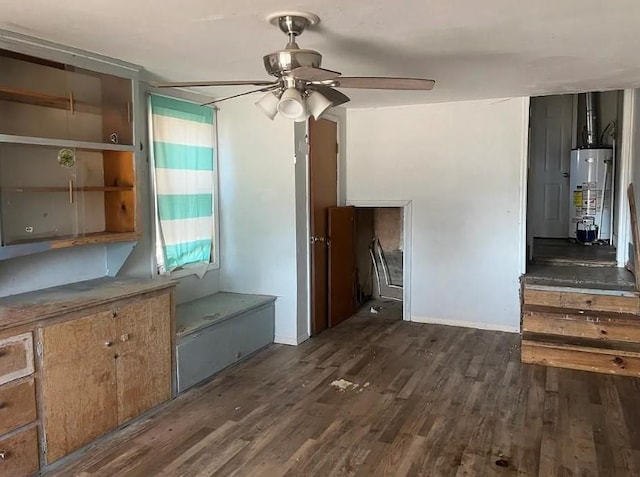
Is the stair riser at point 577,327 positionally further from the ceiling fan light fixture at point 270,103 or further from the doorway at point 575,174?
the ceiling fan light fixture at point 270,103

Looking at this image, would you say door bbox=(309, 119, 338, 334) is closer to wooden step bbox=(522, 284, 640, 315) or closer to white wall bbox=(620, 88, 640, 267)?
wooden step bbox=(522, 284, 640, 315)

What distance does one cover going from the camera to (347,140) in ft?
18.0

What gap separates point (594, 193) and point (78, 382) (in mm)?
5895

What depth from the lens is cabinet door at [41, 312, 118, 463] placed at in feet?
8.52

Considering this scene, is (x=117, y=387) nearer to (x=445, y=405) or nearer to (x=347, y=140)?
(x=445, y=405)

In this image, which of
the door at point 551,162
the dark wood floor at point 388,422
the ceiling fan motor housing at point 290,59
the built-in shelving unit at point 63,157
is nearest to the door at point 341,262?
the dark wood floor at point 388,422

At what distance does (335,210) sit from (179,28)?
2.80 metres

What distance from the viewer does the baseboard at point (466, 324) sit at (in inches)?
197

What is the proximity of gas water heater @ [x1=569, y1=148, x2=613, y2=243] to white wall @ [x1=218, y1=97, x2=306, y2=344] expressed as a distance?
3853 millimetres

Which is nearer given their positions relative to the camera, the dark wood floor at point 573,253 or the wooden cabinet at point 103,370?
the wooden cabinet at point 103,370

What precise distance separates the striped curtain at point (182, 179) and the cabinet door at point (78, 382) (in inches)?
49.8

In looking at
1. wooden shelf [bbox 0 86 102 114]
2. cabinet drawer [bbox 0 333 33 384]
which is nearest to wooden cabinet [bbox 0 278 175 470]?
cabinet drawer [bbox 0 333 33 384]

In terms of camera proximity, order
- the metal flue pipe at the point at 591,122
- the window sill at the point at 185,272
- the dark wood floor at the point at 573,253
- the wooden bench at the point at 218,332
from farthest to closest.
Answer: the metal flue pipe at the point at 591,122
the dark wood floor at the point at 573,253
the window sill at the point at 185,272
the wooden bench at the point at 218,332

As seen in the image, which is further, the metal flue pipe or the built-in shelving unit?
the metal flue pipe
